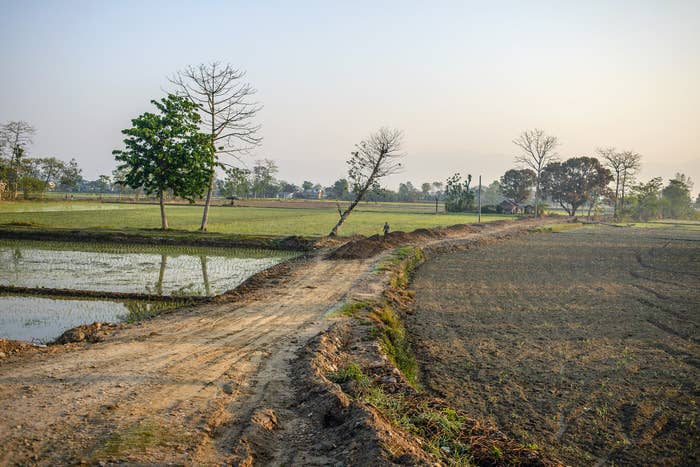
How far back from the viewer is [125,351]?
8.23 m

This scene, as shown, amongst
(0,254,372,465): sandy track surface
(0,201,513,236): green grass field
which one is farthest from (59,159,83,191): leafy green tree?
(0,254,372,465): sandy track surface

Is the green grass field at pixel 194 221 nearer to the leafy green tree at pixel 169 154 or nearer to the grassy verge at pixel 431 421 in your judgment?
the leafy green tree at pixel 169 154

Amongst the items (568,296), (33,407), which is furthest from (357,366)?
(568,296)

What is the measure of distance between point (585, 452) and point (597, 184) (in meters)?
88.5

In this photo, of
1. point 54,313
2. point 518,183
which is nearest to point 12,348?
point 54,313

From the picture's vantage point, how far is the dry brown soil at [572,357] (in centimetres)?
654

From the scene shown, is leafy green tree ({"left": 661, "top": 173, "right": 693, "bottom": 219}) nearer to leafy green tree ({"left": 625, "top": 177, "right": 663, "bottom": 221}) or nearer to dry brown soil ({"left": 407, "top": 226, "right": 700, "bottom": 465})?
leafy green tree ({"left": 625, "top": 177, "right": 663, "bottom": 221})

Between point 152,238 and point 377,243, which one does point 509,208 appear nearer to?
point 377,243

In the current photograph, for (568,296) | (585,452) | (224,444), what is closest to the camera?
(224,444)

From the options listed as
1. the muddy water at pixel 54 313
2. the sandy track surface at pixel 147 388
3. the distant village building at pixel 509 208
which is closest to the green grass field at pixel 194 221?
the muddy water at pixel 54 313

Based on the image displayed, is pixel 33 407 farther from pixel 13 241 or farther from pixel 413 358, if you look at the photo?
pixel 13 241

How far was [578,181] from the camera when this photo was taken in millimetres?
86000

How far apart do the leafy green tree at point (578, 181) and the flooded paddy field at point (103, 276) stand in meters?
73.9

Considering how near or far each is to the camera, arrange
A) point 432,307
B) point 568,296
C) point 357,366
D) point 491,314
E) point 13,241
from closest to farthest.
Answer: point 357,366, point 491,314, point 432,307, point 568,296, point 13,241
